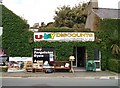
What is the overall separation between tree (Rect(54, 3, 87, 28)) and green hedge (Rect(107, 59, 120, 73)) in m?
23.5

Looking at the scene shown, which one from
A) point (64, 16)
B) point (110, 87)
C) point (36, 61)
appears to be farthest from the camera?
point (64, 16)

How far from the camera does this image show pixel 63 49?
27.2 metres

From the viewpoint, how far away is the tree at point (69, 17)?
50594 mm

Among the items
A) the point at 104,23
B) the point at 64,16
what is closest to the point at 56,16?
the point at 64,16

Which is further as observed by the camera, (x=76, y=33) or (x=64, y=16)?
(x=64, y=16)

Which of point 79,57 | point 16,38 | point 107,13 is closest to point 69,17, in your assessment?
point 107,13

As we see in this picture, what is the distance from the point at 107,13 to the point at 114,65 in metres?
8.75

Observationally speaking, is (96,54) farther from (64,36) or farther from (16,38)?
(16,38)

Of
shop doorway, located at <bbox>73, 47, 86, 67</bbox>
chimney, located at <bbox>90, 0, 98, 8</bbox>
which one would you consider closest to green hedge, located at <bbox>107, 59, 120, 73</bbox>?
shop doorway, located at <bbox>73, 47, 86, 67</bbox>

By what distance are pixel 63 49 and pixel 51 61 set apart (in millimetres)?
1553

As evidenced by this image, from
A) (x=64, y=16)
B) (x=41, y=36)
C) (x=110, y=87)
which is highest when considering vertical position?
(x=64, y=16)

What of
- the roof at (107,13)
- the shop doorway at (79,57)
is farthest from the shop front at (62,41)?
the roof at (107,13)

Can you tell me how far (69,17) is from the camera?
2056 inches

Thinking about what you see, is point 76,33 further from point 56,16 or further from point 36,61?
point 56,16
